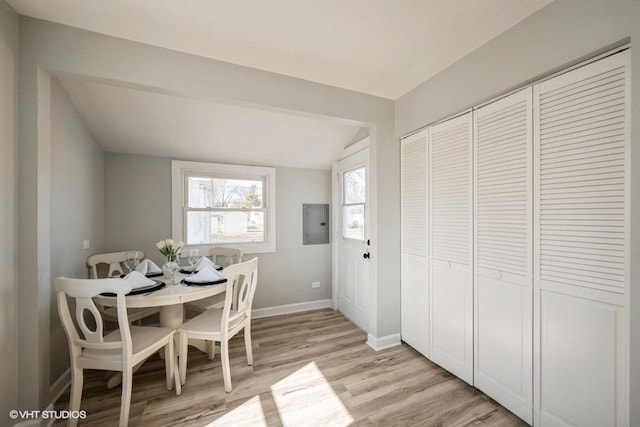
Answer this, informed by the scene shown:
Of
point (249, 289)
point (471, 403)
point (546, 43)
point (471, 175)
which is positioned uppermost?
point (546, 43)

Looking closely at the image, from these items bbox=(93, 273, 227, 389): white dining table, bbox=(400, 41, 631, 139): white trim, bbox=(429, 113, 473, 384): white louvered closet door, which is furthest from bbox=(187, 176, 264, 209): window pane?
bbox=(400, 41, 631, 139): white trim

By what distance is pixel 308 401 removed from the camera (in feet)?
6.11

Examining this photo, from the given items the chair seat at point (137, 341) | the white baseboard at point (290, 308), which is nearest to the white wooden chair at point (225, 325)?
the chair seat at point (137, 341)

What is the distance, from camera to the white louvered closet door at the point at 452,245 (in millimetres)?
2020

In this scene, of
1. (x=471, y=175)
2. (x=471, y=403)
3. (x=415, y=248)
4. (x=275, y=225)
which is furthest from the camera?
(x=275, y=225)

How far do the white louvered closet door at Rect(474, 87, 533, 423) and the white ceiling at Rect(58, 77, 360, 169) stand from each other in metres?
1.43

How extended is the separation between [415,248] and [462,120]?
3.99ft

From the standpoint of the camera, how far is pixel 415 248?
8.28 ft


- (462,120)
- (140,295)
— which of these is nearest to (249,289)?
(140,295)

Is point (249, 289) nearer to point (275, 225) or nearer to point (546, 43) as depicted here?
point (275, 225)

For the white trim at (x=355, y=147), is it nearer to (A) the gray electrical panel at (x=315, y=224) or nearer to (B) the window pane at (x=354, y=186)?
(B) the window pane at (x=354, y=186)

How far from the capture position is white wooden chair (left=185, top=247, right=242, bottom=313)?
100 inches

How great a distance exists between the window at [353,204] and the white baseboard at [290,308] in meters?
1.08

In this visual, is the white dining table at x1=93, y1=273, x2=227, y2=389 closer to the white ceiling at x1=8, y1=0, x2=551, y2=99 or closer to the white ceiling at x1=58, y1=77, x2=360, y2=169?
the white ceiling at x1=58, y1=77, x2=360, y2=169
